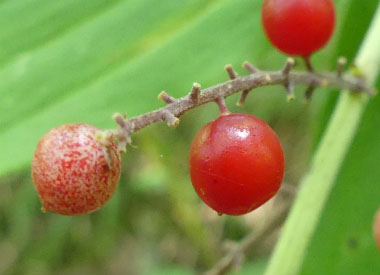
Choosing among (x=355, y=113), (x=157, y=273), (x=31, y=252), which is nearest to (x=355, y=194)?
(x=355, y=113)

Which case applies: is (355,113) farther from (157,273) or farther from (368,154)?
(157,273)

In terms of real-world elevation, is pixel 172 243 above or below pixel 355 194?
below

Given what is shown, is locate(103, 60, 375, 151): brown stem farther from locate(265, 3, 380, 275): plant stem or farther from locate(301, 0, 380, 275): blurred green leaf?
locate(301, 0, 380, 275): blurred green leaf

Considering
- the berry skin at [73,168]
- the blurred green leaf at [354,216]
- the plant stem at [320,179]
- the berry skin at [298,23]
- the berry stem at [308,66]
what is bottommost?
the blurred green leaf at [354,216]

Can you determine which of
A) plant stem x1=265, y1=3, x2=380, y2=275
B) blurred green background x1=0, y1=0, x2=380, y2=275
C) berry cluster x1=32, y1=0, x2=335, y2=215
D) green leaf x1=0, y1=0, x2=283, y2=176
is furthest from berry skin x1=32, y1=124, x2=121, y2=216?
green leaf x1=0, y1=0, x2=283, y2=176

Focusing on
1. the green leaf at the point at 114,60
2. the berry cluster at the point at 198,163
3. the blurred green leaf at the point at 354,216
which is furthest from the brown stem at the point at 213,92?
the green leaf at the point at 114,60

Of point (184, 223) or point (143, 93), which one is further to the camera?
point (184, 223)

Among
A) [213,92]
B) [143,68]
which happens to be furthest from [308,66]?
[143,68]

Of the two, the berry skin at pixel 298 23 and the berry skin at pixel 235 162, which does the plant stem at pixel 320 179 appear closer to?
the berry skin at pixel 298 23
